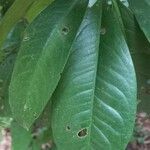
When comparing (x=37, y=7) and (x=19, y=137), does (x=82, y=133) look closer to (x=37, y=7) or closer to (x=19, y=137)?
(x=37, y=7)

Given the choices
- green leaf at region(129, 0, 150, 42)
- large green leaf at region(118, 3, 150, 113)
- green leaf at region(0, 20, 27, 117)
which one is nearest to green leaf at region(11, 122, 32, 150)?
green leaf at region(0, 20, 27, 117)

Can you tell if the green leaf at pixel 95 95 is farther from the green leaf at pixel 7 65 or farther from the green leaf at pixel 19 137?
the green leaf at pixel 19 137

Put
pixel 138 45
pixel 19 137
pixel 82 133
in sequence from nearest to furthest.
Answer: pixel 82 133, pixel 138 45, pixel 19 137

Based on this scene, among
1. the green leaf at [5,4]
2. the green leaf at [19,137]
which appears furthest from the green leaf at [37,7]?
the green leaf at [19,137]

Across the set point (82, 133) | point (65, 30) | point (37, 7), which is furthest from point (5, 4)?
point (82, 133)

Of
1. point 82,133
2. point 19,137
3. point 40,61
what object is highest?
point 40,61

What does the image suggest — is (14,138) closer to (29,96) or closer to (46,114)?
(46,114)

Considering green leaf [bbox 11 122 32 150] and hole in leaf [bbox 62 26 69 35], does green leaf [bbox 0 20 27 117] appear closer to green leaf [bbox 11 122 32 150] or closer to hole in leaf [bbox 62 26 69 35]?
green leaf [bbox 11 122 32 150]
